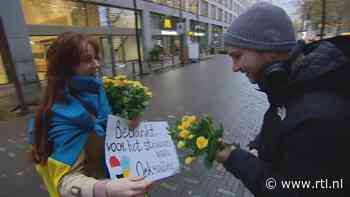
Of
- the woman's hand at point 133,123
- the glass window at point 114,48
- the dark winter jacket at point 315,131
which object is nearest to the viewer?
the dark winter jacket at point 315,131

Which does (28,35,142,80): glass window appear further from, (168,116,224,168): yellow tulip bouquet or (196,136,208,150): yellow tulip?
(196,136,208,150): yellow tulip

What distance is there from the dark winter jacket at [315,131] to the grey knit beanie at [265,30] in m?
0.16

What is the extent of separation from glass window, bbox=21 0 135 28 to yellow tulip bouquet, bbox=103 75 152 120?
37.3 feet

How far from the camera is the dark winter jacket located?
0.88 m

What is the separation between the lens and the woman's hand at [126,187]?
3.90 ft

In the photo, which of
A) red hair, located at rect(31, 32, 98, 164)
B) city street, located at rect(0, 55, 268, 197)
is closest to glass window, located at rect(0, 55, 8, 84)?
city street, located at rect(0, 55, 268, 197)

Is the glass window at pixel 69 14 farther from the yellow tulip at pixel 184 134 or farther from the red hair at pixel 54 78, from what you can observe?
the yellow tulip at pixel 184 134

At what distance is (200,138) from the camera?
1281 mm

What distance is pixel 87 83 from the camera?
146cm

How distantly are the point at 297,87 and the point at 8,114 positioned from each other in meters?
8.44

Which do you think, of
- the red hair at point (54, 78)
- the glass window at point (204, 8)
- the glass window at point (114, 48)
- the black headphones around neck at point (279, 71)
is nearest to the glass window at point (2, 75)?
the glass window at point (114, 48)

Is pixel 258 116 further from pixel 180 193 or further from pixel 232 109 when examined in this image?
pixel 180 193

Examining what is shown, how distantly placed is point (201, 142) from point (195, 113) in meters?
5.53

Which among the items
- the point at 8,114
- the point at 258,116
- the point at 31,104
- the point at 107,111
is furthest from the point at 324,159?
the point at 31,104
